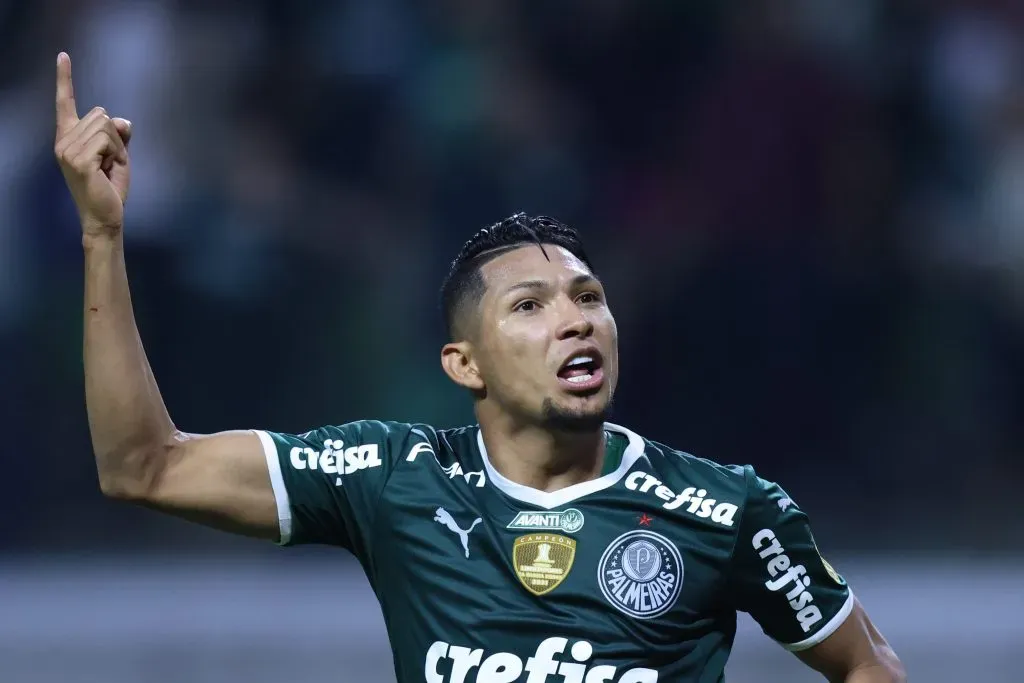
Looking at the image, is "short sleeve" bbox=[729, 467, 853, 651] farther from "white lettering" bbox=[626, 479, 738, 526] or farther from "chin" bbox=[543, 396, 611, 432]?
"chin" bbox=[543, 396, 611, 432]

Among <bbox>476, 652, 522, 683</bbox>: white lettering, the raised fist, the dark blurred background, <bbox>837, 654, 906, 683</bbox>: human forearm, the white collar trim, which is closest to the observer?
the raised fist

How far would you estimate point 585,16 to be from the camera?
691cm

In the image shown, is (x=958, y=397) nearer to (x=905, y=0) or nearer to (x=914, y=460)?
(x=914, y=460)

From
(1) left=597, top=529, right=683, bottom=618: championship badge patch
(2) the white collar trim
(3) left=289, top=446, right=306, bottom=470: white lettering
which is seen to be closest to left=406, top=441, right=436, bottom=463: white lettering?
(2) the white collar trim

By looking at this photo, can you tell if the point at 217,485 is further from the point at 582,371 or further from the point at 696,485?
the point at 696,485

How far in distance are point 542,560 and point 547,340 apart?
47cm

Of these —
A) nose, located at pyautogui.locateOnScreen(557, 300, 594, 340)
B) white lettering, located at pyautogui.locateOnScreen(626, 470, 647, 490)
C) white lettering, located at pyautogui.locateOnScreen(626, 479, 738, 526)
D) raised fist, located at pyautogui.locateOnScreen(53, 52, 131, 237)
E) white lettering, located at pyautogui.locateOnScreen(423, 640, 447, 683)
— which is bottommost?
white lettering, located at pyautogui.locateOnScreen(423, 640, 447, 683)

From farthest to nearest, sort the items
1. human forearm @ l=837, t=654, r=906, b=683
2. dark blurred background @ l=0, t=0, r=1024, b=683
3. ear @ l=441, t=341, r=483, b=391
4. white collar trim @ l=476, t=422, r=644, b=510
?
dark blurred background @ l=0, t=0, r=1024, b=683 → ear @ l=441, t=341, r=483, b=391 → white collar trim @ l=476, t=422, r=644, b=510 → human forearm @ l=837, t=654, r=906, b=683

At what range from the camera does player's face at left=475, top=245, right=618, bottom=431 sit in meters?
3.11

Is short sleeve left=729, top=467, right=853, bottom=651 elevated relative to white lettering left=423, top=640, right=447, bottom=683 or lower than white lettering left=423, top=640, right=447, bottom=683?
elevated

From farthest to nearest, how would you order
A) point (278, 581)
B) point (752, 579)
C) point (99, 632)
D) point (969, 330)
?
point (969, 330) < point (278, 581) < point (99, 632) < point (752, 579)

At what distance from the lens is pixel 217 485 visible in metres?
3.04

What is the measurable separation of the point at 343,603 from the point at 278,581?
13.8 inches

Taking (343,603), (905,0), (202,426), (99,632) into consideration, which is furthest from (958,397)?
(99,632)
